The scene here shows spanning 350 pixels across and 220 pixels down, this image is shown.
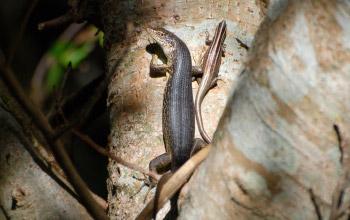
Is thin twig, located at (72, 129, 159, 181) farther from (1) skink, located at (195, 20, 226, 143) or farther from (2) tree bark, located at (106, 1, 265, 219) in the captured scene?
(1) skink, located at (195, 20, 226, 143)

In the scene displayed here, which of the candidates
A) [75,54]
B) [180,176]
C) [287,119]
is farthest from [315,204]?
[75,54]

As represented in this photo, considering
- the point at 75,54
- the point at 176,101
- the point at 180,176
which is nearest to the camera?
the point at 180,176

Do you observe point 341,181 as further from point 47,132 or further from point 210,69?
point 210,69

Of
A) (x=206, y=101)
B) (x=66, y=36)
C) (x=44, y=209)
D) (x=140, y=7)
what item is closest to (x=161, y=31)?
(x=140, y=7)

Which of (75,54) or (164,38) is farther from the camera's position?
(75,54)

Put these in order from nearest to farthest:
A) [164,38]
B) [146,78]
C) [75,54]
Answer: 1. [146,78]
2. [164,38]
3. [75,54]

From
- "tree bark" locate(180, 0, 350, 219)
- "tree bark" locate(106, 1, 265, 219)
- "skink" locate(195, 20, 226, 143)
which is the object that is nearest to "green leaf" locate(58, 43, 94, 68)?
"skink" locate(195, 20, 226, 143)

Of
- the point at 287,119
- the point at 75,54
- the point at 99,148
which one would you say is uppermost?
the point at 287,119
